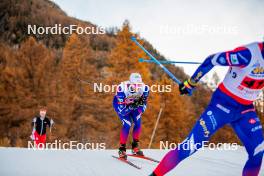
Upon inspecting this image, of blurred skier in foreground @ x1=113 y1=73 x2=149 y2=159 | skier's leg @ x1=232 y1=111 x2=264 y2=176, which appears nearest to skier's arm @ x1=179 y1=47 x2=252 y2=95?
skier's leg @ x1=232 y1=111 x2=264 y2=176

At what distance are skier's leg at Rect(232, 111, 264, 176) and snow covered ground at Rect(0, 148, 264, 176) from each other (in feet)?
5.32

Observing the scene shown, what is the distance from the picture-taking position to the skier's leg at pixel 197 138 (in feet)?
11.6

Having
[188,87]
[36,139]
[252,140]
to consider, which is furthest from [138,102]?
[36,139]

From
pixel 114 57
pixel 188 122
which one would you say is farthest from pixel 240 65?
pixel 188 122

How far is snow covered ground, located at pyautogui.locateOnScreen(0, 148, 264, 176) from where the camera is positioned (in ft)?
15.5

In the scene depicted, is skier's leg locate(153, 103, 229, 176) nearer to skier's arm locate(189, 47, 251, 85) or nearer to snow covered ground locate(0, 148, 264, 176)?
skier's arm locate(189, 47, 251, 85)

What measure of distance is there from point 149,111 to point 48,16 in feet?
115

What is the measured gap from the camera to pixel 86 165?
210 inches

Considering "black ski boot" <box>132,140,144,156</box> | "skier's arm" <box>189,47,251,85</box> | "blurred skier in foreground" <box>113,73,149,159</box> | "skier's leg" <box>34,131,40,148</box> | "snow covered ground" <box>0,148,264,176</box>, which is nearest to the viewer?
"skier's arm" <box>189,47,251,85</box>

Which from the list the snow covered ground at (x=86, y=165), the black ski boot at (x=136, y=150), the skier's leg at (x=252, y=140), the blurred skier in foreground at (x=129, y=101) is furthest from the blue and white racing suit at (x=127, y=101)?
the skier's leg at (x=252, y=140)

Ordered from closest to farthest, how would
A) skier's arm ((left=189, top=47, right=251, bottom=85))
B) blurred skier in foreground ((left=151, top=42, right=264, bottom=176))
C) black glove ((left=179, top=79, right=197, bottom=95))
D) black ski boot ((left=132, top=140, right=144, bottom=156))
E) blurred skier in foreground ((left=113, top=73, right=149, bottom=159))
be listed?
skier's arm ((left=189, top=47, right=251, bottom=85)) → blurred skier in foreground ((left=151, top=42, right=264, bottom=176)) → black glove ((left=179, top=79, right=197, bottom=95)) → blurred skier in foreground ((left=113, top=73, right=149, bottom=159)) → black ski boot ((left=132, top=140, right=144, bottom=156))

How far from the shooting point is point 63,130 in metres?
22.6

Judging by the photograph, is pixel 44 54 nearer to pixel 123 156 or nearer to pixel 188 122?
pixel 188 122

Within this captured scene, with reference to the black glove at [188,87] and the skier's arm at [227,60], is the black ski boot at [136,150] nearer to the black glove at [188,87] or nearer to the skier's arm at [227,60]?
the black glove at [188,87]
